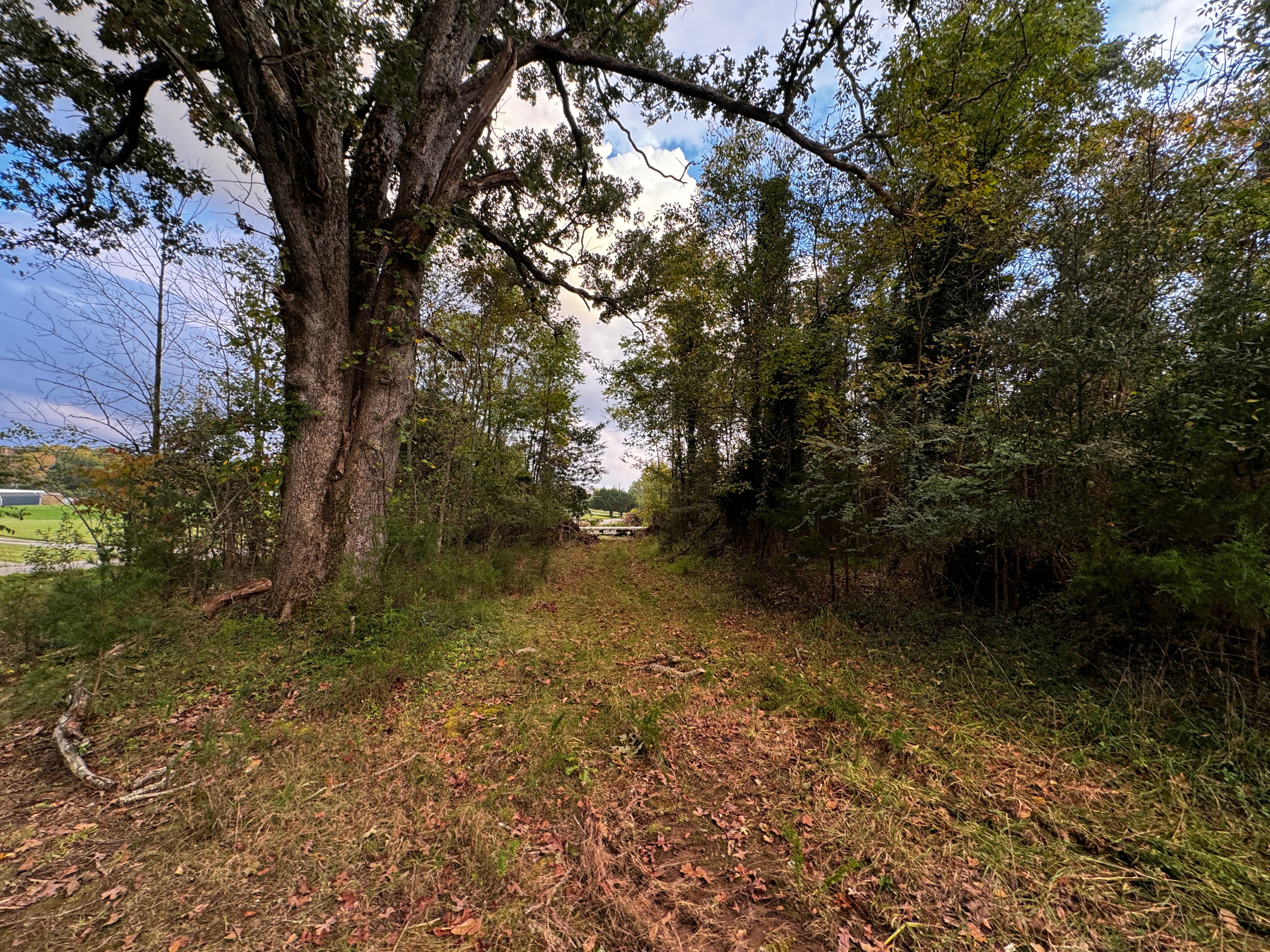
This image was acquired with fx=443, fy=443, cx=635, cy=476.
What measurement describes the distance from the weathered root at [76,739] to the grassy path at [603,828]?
9 cm

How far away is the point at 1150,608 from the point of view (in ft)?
13.1

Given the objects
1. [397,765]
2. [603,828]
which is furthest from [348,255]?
[603,828]

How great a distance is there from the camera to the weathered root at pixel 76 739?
2902mm

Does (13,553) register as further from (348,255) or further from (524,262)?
(524,262)

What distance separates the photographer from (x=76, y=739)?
329 centimetres

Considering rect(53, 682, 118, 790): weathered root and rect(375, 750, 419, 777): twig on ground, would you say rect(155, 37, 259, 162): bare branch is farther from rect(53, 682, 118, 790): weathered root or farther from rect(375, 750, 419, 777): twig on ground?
rect(375, 750, 419, 777): twig on ground

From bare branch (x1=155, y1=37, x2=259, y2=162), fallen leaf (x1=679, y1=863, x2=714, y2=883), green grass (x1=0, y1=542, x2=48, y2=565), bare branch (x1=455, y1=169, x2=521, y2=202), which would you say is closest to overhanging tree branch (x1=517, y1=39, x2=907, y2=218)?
bare branch (x1=455, y1=169, x2=521, y2=202)

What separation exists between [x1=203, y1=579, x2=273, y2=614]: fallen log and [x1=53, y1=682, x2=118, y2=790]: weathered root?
126 cm

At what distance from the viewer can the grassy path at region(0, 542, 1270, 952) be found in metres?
2.09

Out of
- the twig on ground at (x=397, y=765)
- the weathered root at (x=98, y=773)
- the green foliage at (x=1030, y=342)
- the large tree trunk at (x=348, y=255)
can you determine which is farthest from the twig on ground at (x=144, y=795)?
the green foliage at (x=1030, y=342)

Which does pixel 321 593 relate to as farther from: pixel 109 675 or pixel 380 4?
pixel 380 4

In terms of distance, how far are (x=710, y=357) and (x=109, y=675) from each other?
34.6 ft

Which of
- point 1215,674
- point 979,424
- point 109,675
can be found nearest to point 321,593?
point 109,675

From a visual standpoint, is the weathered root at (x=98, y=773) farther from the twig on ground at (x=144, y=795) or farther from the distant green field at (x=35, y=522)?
the distant green field at (x=35, y=522)
